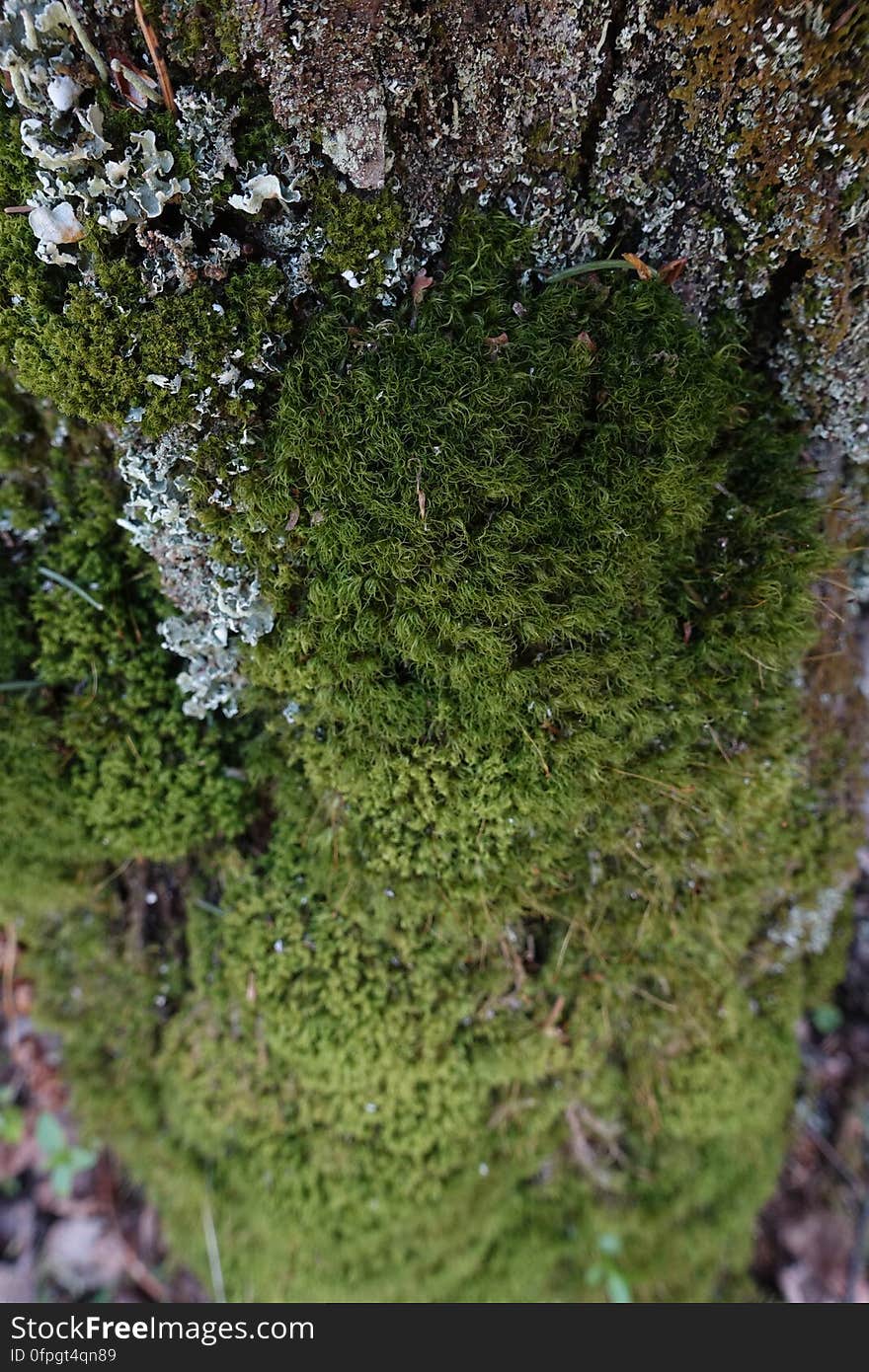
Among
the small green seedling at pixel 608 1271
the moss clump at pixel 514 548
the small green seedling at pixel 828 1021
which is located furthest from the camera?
the small green seedling at pixel 828 1021

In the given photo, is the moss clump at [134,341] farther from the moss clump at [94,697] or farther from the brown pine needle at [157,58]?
the moss clump at [94,697]

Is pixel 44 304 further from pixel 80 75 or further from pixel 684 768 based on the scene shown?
pixel 684 768

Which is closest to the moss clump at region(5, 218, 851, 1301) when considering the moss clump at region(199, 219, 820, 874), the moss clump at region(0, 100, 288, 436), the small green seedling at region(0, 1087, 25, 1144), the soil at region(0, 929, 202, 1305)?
the moss clump at region(199, 219, 820, 874)

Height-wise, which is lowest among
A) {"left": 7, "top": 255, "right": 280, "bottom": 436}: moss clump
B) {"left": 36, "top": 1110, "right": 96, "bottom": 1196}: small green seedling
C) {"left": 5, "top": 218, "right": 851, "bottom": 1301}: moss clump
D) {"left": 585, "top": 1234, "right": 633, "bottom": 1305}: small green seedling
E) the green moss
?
{"left": 585, "top": 1234, "right": 633, "bottom": 1305}: small green seedling

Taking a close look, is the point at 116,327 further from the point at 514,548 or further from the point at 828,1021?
the point at 828,1021

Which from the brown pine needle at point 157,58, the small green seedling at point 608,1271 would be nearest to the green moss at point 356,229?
the brown pine needle at point 157,58

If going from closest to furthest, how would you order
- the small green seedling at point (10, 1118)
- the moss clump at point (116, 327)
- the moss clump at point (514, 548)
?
the moss clump at point (116, 327)
the moss clump at point (514, 548)
the small green seedling at point (10, 1118)

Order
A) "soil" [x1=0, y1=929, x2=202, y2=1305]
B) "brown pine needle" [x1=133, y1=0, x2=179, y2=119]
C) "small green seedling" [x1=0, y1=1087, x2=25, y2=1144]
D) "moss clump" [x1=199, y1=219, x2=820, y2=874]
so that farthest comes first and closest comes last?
1. "small green seedling" [x1=0, y1=1087, x2=25, y2=1144]
2. "soil" [x1=0, y1=929, x2=202, y2=1305]
3. "moss clump" [x1=199, y1=219, x2=820, y2=874]
4. "brown pine needle" [x1=133, y1=0, x2=179, y2=119]

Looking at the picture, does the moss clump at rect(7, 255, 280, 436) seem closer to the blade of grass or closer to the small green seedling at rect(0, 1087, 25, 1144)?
the blade of grass
